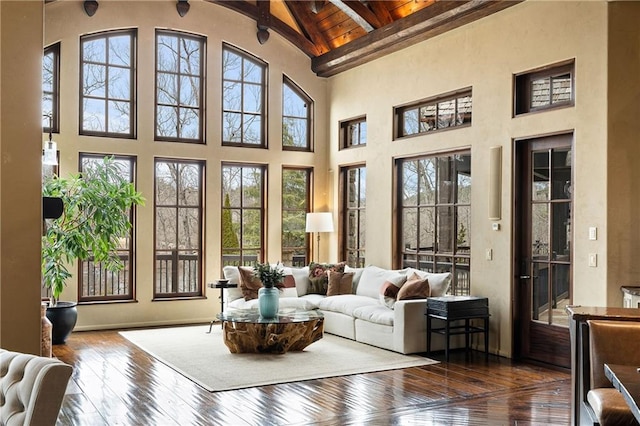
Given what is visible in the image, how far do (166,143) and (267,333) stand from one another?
139 inches

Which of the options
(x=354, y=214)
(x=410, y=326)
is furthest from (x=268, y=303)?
(x=354, y=214)

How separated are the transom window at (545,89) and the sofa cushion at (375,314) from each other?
2556 millimetres

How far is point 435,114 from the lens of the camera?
27.0 ft

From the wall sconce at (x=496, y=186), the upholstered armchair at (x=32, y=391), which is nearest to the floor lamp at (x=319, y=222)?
the wall sconce at (x=496, y=186)

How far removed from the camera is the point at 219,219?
9500mm

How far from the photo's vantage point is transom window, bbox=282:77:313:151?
33.2 ft

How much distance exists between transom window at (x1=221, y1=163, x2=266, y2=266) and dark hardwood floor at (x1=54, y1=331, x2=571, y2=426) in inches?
124

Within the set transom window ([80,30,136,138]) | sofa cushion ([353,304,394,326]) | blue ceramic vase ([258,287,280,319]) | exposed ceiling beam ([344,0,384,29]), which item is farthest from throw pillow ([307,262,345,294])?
exposed ceiling beam ([344,0,384,29])

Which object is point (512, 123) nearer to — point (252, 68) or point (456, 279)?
point (456, 279)

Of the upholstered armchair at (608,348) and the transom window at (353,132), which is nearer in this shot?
the upholstered armchair at (608,348)

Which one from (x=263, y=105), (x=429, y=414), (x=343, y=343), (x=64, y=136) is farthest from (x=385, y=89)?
(x=429, y=414)

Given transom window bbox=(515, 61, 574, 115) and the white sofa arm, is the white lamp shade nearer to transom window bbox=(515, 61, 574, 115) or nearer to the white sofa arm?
the white sofa arm

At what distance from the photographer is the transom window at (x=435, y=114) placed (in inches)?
307

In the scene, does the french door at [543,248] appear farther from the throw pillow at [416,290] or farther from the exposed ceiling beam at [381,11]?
the exposed ceiling beam at [381,11]
